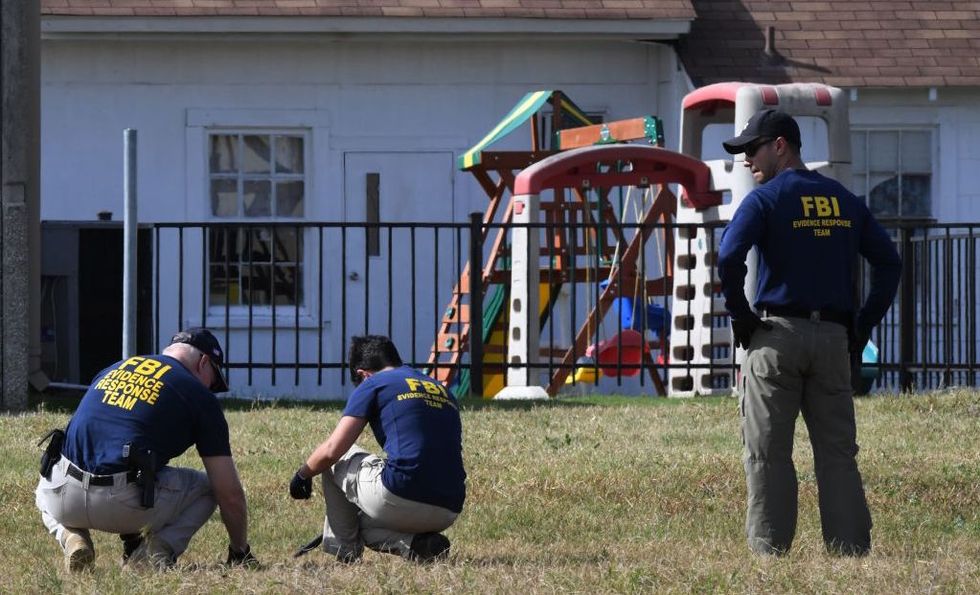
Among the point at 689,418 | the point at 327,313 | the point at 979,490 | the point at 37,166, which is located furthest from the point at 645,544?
the point at 327,313

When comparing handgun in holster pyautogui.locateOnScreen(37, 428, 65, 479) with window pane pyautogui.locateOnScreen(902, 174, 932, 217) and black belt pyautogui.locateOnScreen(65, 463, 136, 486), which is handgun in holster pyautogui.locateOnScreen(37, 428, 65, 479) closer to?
black belt pyautogui.locateOnScreen(65, 463, 136, 486)

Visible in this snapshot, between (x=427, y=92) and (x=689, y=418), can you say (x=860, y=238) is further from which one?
(x=427, y=92)

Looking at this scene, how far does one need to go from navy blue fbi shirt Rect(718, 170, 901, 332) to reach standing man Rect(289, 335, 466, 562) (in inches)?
50.1

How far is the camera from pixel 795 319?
6656mm

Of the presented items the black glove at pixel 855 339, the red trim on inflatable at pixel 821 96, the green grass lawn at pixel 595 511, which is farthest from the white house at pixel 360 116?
the black glove at pixel 855 339

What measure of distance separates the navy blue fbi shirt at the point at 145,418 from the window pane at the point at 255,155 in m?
10.9

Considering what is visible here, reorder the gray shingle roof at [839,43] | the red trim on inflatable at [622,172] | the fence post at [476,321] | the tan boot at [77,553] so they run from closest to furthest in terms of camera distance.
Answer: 1. the tan boot at [77,553]
2. the fence post at [476,321]
3. the red trim on inflatable at [622,172]
4. the gray shingle roof at [839,43]

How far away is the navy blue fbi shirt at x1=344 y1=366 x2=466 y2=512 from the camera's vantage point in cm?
668

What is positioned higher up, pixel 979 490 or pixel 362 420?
pixel 362 420

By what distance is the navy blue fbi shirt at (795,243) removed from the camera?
658 cm

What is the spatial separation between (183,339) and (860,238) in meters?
2.74

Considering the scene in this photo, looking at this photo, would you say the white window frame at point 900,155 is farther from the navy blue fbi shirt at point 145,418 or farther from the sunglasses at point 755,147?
the navy blue fbi shirt at point 145,418

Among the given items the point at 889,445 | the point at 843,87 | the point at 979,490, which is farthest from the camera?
the point at 843,87

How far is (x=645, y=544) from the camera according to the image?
7.59 meters
